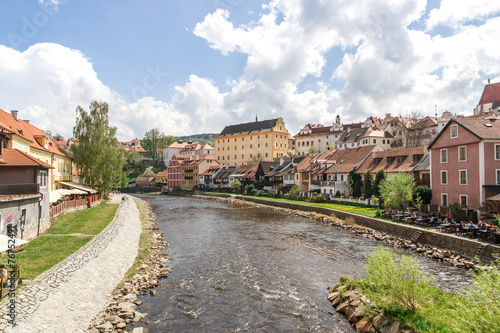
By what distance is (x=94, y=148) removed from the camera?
1599 inches

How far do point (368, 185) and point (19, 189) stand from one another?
35472 millimetres

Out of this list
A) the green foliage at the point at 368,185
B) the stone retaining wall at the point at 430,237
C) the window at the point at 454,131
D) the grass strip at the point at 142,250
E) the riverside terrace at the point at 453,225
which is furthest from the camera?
the green foliage at the point at 368,185

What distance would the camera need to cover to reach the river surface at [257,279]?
461 inches

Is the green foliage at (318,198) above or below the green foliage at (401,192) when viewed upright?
below

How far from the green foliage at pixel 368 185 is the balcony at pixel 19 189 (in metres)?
34.5

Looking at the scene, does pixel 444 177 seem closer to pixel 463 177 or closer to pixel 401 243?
pixel 463 177

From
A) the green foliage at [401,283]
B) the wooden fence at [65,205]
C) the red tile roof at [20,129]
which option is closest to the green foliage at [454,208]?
the green foliage at [401,283]

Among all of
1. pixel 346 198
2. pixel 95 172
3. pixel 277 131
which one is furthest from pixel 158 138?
pixel 346 198

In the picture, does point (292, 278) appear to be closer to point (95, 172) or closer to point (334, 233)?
point (334, 233)

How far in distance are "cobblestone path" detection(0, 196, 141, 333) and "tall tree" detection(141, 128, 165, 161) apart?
386 feet

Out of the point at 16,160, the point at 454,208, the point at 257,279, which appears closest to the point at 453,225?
the point at 454,208

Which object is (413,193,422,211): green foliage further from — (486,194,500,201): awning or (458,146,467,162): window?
(486,194,500,201): awning

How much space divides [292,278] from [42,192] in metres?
18.1

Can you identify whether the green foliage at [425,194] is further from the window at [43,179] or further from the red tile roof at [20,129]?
the red tile roof at [20,129]
